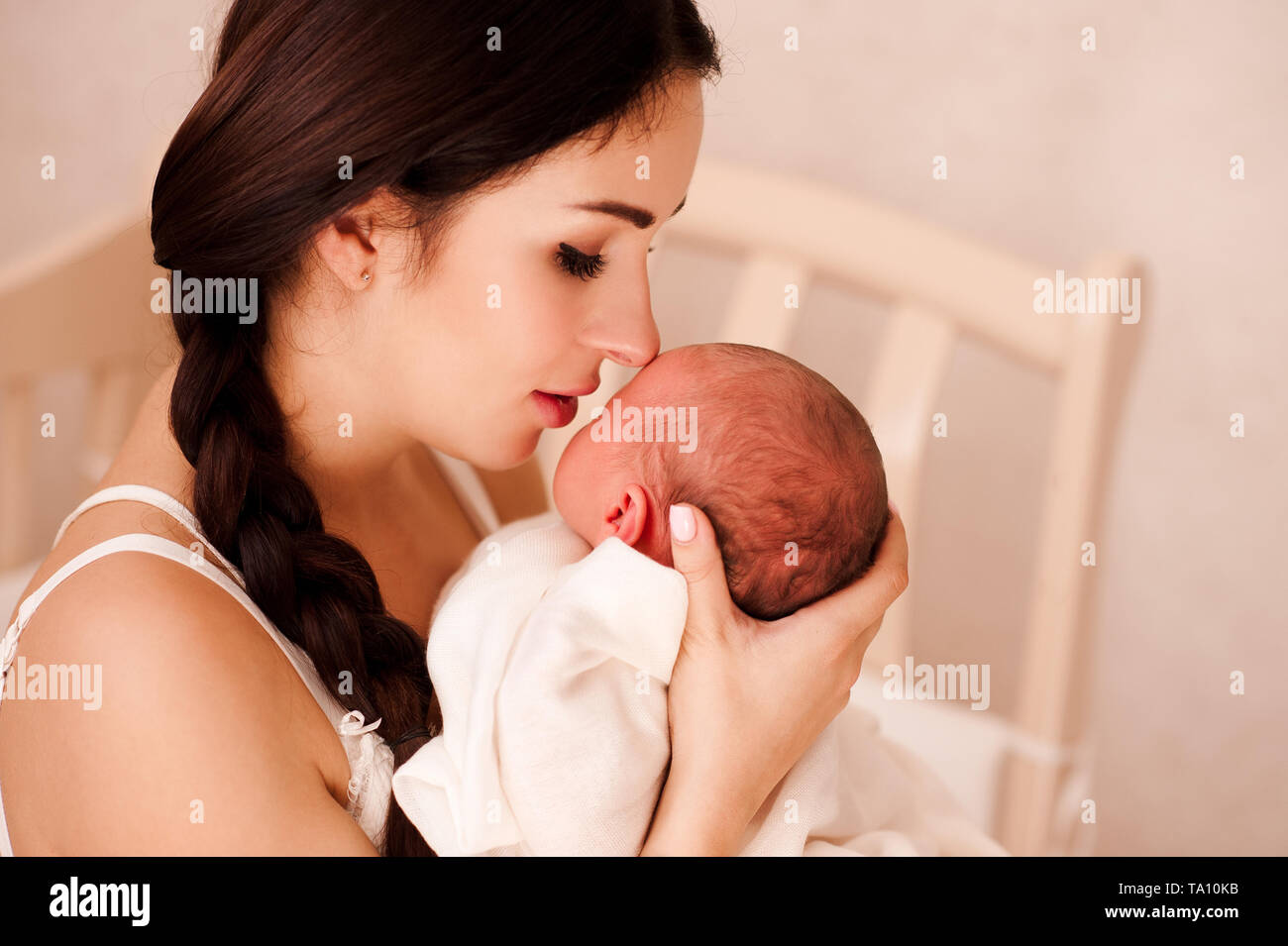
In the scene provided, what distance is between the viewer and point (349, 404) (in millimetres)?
1133

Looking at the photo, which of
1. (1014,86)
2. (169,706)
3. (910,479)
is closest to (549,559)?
(169,706)

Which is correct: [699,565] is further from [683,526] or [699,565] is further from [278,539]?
[278,539]

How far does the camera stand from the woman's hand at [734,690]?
0.94 metres

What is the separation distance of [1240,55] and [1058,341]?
88 cm

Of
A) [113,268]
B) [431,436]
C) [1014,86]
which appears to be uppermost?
[1014,86]

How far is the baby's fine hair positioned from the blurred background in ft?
2.07

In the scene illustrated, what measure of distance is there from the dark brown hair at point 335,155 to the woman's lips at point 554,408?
0.19m

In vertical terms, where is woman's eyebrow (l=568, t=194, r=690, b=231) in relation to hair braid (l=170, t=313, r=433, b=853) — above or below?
above

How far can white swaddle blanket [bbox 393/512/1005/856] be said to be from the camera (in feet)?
2.90

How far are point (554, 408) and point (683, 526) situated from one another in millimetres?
251

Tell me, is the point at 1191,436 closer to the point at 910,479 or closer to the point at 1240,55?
the point at 1240,55

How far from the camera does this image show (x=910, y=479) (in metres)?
1.61

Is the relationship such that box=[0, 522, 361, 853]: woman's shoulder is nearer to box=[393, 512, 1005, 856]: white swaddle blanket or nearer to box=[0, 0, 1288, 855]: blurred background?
box=[393, 512, 1005, 856]: white swaddle blanket

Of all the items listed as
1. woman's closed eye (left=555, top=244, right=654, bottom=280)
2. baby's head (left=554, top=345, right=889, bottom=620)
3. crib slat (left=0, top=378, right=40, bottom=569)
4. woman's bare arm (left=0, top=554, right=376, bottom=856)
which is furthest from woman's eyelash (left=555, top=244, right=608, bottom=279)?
crib slat (left=0, top=378, right=40, bottom=569)
